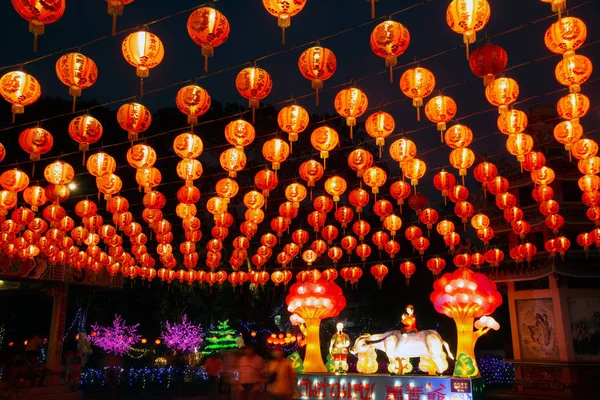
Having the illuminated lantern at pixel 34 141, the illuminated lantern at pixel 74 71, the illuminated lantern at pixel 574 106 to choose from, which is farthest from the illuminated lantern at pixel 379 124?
the illuminated lantern at pixel 34 141

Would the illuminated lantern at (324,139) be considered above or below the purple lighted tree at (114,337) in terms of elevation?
above

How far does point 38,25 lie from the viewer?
5.49 m

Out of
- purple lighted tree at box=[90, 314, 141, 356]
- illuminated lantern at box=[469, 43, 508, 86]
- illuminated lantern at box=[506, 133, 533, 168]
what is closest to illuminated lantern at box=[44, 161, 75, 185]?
illuminated lantern at box=[469, 43, 508, 86]

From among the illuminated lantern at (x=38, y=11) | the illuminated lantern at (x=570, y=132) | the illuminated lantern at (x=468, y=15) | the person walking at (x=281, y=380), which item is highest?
the illuminated lantern at (x=468, y=15)

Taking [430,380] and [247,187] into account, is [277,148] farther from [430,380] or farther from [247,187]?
[247,187]

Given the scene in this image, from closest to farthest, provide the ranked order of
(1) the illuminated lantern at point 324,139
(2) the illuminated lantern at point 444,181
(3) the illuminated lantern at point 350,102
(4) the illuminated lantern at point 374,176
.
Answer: (3) the illuminated lantern at point 350,102
(1) the illuminated lantern at point 324,139
(4) the illuminated lantern at point 374,176
(2) the illuminated lantern at point 444,181

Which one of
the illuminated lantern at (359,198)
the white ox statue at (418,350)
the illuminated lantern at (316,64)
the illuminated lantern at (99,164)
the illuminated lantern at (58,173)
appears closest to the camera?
the illuminated lantern at (316,64)

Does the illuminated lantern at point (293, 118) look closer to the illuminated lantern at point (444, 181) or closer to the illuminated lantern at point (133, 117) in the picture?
the illuminated lantern at point (133, 117)

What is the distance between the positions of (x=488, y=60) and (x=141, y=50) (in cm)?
397

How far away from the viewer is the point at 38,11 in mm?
5395

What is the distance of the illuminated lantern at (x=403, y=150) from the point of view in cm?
959

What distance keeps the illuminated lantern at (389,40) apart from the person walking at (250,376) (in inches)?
195

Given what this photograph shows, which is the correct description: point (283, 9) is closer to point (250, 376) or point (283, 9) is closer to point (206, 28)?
point (206, 28)

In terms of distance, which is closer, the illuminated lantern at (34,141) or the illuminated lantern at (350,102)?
the illuminated lantern at (350,102)
